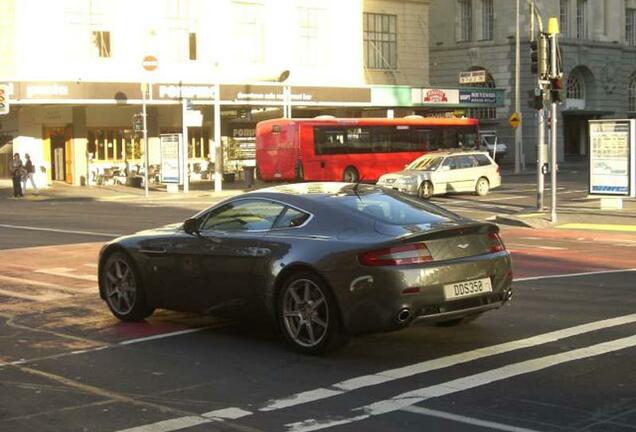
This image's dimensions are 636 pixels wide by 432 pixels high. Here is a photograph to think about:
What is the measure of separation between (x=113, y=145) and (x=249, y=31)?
9851 mm

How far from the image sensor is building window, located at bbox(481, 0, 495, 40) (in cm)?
7381

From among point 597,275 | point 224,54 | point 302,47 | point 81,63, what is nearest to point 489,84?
point 302,47

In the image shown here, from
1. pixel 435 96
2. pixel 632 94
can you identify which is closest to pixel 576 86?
pixel 632 94

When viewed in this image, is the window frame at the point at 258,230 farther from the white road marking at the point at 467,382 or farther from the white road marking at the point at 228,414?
the white road marking at the point at 228,414

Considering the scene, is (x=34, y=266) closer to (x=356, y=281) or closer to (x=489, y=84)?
(x=356, y=281)

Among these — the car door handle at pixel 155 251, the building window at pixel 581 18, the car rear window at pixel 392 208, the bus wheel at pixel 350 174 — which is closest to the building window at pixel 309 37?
the bus wheel at pixel 350 174

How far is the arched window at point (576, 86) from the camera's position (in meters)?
74.2

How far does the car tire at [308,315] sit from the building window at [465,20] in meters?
69.9

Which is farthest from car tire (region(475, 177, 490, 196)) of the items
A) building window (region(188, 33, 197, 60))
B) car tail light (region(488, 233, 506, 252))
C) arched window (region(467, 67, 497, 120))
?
arched window (region(467, 67, 497, 120))

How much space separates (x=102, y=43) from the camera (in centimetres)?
4709

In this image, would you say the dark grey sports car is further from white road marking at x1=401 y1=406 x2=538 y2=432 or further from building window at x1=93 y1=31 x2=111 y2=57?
A: building window at x1=93 y1=31 x2=111 y2=57

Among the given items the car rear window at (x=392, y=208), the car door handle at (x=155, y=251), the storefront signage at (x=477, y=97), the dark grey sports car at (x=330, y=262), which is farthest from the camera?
the storefront signage at (x=477, y=97)

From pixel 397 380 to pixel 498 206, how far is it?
2259 centimetres

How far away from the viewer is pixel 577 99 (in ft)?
244
